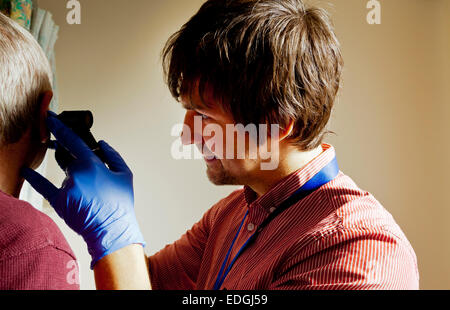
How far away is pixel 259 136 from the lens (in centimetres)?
90

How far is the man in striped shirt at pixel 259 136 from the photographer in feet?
2.59

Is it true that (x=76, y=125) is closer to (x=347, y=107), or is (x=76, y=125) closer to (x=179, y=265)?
(x=179, y=265)

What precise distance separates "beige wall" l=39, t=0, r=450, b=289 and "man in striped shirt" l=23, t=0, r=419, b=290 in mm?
931

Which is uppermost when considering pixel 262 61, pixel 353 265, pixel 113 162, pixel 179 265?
pixel 262 61

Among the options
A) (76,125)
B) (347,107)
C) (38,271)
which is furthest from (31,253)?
(347,107)

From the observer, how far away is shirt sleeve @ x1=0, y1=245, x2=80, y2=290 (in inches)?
22.5

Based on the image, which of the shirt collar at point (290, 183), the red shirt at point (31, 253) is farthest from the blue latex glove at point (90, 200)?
the shirt collar at point (290, 183)

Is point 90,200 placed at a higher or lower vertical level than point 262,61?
lower

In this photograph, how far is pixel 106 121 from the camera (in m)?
1.85

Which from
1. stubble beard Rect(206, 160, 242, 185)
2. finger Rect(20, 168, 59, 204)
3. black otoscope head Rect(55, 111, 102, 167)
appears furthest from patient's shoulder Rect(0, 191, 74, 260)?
stubble beard Rect(206, 160, 242, 185)

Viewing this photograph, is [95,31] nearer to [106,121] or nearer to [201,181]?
[106,121]

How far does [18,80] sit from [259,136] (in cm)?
47

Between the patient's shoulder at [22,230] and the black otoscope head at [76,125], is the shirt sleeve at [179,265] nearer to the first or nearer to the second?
the black otoscope head at [76,125]
